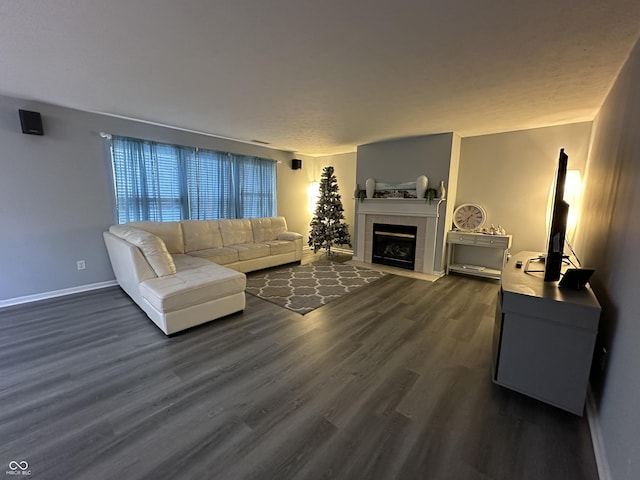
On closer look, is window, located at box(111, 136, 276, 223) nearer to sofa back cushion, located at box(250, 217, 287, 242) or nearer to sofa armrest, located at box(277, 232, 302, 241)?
sofa back cushion, located at box(250, 217, 287, 242)

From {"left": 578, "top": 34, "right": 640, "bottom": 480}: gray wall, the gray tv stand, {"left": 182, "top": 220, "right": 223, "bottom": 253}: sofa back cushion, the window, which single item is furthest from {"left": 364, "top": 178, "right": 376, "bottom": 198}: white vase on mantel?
the gray tv stand

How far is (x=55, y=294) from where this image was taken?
3.45 metres

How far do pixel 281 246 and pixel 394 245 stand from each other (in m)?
2.23

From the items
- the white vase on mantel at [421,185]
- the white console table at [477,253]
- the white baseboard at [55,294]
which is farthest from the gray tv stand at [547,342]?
the white baseboard at [55,294]

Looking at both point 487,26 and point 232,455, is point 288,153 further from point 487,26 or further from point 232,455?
point 232,455

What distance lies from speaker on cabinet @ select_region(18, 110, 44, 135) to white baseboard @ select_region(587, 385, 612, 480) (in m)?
5.57

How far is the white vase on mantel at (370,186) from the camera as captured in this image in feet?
17.0

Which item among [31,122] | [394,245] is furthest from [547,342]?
[31,122]

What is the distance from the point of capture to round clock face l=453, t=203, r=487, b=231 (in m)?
4.53

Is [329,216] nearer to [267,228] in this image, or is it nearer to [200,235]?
[267,228]

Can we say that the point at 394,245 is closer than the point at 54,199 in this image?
No

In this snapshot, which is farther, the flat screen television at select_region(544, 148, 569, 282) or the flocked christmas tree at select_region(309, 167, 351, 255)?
the flocked christmas tree at select_region(309, 167, 351, 255)

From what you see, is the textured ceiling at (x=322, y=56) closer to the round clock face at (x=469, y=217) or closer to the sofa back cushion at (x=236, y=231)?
the round clock face at (x=469, y=217)

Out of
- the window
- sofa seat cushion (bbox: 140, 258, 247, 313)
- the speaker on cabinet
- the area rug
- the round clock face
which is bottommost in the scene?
the area rug
